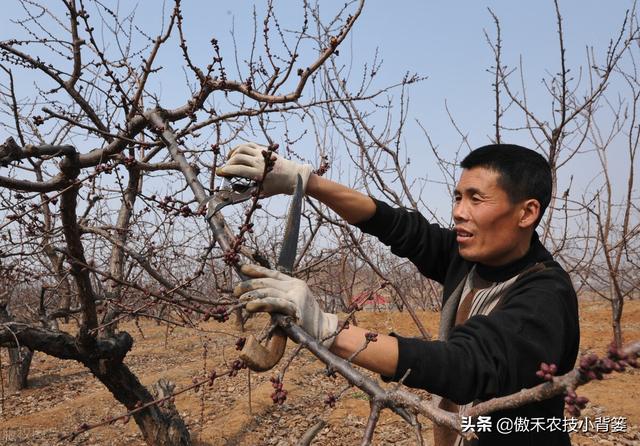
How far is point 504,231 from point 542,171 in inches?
11.9

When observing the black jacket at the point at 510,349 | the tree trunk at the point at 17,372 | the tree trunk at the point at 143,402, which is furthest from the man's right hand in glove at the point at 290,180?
the tree trunk at the point at 17,372

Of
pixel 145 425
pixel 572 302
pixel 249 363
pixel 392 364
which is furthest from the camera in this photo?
pixel 145 425

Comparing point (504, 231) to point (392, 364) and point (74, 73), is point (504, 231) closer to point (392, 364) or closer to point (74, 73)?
point (392, 364)

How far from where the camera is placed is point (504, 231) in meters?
1.91

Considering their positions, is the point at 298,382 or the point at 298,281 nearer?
the point at 298,281

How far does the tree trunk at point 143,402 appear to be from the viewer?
3965 millimetres

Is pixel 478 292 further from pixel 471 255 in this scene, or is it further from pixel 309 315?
pixel 309 315

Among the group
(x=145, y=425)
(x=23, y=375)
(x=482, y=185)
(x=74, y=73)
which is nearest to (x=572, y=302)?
(x=482, y=185)

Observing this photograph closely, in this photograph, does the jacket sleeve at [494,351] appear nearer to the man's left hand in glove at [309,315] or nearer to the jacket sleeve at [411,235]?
the man's left hand in glove at [309,315]

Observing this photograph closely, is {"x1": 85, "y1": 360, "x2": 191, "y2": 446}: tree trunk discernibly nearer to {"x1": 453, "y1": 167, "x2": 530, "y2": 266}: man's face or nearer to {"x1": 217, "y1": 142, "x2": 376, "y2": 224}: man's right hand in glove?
{"x1": 217, "y1": 142, "x2": 376, "y2": 224}: man's right hand in glove

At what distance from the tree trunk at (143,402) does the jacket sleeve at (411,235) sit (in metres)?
2.78

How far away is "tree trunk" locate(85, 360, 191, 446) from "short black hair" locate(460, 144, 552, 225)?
136 inches

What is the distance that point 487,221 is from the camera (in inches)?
74.6

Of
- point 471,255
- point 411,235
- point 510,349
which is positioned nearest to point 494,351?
point 510,349
